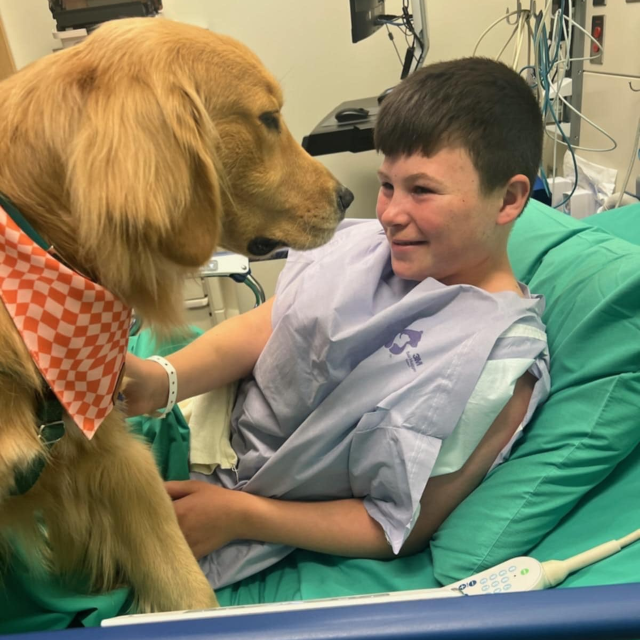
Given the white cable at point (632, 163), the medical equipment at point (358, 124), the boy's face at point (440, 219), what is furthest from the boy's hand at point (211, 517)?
the white cable at point (632, 163)

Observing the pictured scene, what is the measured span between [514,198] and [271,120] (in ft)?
1.39

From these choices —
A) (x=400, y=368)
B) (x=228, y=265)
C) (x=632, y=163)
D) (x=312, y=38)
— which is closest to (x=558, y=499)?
(x=400, y=368)

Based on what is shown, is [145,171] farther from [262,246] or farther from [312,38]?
[312,38]

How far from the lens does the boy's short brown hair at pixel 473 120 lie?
34.9 inches

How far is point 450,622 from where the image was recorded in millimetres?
418

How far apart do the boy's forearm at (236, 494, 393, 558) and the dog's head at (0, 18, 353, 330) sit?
331 mm

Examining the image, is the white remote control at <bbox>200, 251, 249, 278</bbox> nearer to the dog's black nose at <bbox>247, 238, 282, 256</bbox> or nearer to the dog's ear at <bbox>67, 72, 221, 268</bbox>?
the dog's black nose at <bbox>247, 238, 282, 256</bbox>

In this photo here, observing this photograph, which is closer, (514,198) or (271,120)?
(271,120)

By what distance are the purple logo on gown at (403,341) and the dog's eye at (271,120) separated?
36 centimetres

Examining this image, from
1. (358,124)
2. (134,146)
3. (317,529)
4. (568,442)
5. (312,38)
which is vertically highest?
(134,146)

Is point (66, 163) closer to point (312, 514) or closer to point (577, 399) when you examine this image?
point (312, 514)

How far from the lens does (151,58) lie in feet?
2.13

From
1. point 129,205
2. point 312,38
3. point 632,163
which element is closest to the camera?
point 129,205

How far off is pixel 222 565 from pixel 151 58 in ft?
2.31
